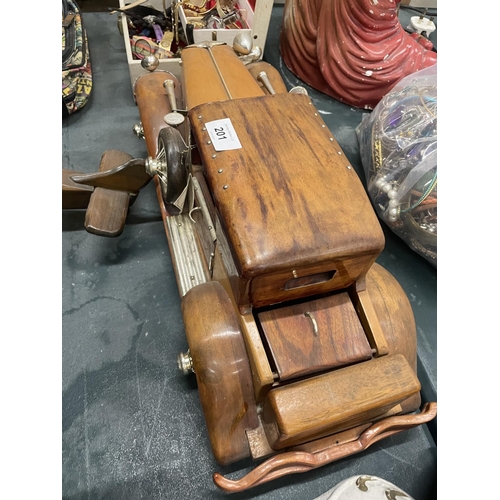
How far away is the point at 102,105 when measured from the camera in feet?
7.55

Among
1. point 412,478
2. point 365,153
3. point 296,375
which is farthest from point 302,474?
point 365,153

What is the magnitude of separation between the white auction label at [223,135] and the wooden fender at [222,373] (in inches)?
16.7

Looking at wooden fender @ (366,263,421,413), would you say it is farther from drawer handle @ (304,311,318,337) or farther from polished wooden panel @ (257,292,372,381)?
drawer handle @ (304,311,318,337)

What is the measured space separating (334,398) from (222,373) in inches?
11.9

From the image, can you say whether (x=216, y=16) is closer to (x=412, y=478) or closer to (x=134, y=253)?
(x=134, y=253)

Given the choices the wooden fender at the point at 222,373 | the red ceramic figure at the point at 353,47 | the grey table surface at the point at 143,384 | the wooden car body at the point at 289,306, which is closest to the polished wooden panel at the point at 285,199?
the wooden car body at the point at 289,306

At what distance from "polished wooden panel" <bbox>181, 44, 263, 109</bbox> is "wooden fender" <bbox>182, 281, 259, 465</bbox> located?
871 millimetres

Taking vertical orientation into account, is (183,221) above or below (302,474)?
above

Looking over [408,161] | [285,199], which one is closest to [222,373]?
[285,199]

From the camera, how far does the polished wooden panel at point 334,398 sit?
0.94 m

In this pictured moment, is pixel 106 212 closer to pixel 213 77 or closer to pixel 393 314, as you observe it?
pixel 213 77

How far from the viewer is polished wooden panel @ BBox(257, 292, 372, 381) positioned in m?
1.02

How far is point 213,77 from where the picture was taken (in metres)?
1.63

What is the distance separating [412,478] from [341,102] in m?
2.06
